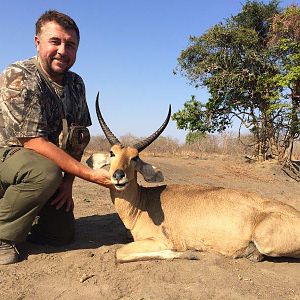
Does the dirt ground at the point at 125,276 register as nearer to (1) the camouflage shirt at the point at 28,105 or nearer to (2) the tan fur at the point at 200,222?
(2) the tan fur at the point at 200,222

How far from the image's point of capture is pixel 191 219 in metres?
5.98

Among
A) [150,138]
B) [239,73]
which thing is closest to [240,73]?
[239,73]

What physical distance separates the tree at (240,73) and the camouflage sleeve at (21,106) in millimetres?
14939

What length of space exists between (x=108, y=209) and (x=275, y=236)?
4070 millimetres

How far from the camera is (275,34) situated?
62.4ft

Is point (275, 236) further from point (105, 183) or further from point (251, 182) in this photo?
point (251, 182)

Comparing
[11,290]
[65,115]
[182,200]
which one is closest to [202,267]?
[182,200]

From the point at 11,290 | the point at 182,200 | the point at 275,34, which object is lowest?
the point at 11,290

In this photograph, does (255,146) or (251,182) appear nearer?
(251,182)

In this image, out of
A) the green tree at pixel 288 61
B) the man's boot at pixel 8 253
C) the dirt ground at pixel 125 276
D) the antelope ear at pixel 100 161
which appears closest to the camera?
the dirt ground at pixel 125 276

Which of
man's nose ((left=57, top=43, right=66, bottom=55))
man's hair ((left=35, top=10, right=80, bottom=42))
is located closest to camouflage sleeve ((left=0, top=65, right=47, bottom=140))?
man's nose ((left=57, top=43, right=66, bottom=55))

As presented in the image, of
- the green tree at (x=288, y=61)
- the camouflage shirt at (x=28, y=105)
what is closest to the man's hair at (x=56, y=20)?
the camouflage shirt at (x=28, y=105)

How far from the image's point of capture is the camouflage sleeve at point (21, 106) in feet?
17.5

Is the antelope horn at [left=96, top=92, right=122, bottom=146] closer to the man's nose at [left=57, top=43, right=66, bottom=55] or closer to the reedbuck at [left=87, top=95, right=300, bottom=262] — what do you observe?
the reedbuck at [left=87, top=95, right=300, bottom=262]
